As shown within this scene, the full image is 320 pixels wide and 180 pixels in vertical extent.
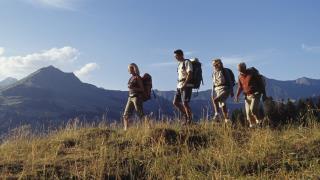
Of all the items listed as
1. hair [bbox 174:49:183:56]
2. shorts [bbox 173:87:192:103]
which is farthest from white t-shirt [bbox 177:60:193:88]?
hair [bbox 174:49:183:56]

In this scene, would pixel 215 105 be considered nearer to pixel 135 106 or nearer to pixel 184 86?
pixel 184 86

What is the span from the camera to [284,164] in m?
8.13

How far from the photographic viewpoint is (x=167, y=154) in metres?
9.33

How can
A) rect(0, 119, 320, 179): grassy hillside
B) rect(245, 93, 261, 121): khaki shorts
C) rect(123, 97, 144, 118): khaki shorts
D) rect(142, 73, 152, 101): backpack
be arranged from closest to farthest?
rect(0, 119, 320, 179): grassy hillside
rect(245, 93, 261, 121): khaki shorts
rect(123, 97, 144, 118): khaki shorts
rect(142, 73, 152, 101): backpack

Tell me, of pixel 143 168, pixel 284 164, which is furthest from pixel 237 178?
pixel 143 168

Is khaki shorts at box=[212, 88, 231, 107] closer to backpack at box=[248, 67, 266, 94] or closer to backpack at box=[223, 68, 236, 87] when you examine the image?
backpack at box=[223, 68, 236, 87]

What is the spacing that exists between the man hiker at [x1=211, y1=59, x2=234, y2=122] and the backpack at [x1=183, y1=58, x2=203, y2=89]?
1.89ft

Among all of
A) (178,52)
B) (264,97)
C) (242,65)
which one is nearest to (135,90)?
(178,52)

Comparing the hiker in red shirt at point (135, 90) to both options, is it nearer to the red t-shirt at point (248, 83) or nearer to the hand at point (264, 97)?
the red t-shirt at point (248, 83)

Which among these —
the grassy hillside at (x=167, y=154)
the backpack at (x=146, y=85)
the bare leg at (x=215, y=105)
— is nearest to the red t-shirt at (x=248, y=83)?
the bare leg at (x=215, y=105)

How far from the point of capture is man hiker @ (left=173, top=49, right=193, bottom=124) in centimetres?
1295

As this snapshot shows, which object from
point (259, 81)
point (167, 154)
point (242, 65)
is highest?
point (242, 65)

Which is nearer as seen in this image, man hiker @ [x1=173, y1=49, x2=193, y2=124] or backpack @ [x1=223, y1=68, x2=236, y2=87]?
man hiker @ [x1=173, y1=49, x2=193, y2=124]

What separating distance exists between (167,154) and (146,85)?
4.50 meters
